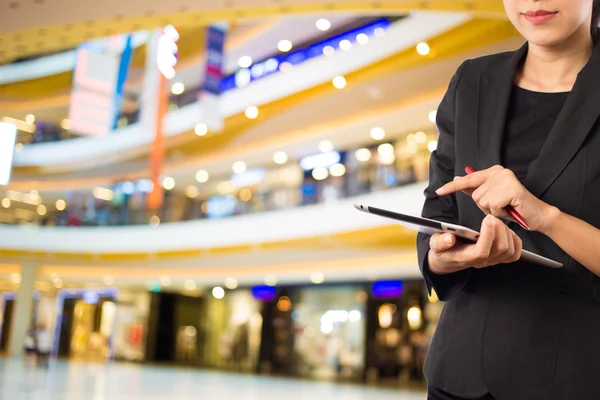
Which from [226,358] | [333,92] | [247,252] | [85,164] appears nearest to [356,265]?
[247,252]

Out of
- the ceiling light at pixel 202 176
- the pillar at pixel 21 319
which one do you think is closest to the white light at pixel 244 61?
the ceiling light at pixel 202 176

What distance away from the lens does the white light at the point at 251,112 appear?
1761 centimetres

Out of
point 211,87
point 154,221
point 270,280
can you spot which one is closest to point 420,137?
point 211,87

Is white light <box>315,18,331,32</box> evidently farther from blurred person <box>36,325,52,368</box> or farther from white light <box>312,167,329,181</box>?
blurred person <box>36,325,52,368</box>

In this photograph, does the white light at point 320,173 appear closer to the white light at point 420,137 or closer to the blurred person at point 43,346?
the white light at point 420,137

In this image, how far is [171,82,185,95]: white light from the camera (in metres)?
23.9

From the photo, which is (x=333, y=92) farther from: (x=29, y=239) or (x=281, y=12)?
(x=29, y=239)

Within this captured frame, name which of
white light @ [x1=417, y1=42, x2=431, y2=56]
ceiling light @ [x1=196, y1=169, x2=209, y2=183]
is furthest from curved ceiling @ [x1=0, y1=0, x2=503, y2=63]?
ceiling light @ [x1=196, y1=169, x2=209, y2=183]

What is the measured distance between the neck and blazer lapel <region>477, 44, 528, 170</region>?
0.16 feet

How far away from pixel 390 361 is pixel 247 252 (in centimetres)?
525

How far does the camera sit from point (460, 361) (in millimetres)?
1026

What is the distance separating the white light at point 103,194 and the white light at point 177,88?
502 centimetres

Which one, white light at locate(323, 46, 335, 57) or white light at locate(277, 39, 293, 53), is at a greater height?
white light at locate(277, 39, 293, 53)

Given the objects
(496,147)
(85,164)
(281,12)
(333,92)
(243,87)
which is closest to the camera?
(496,147)
